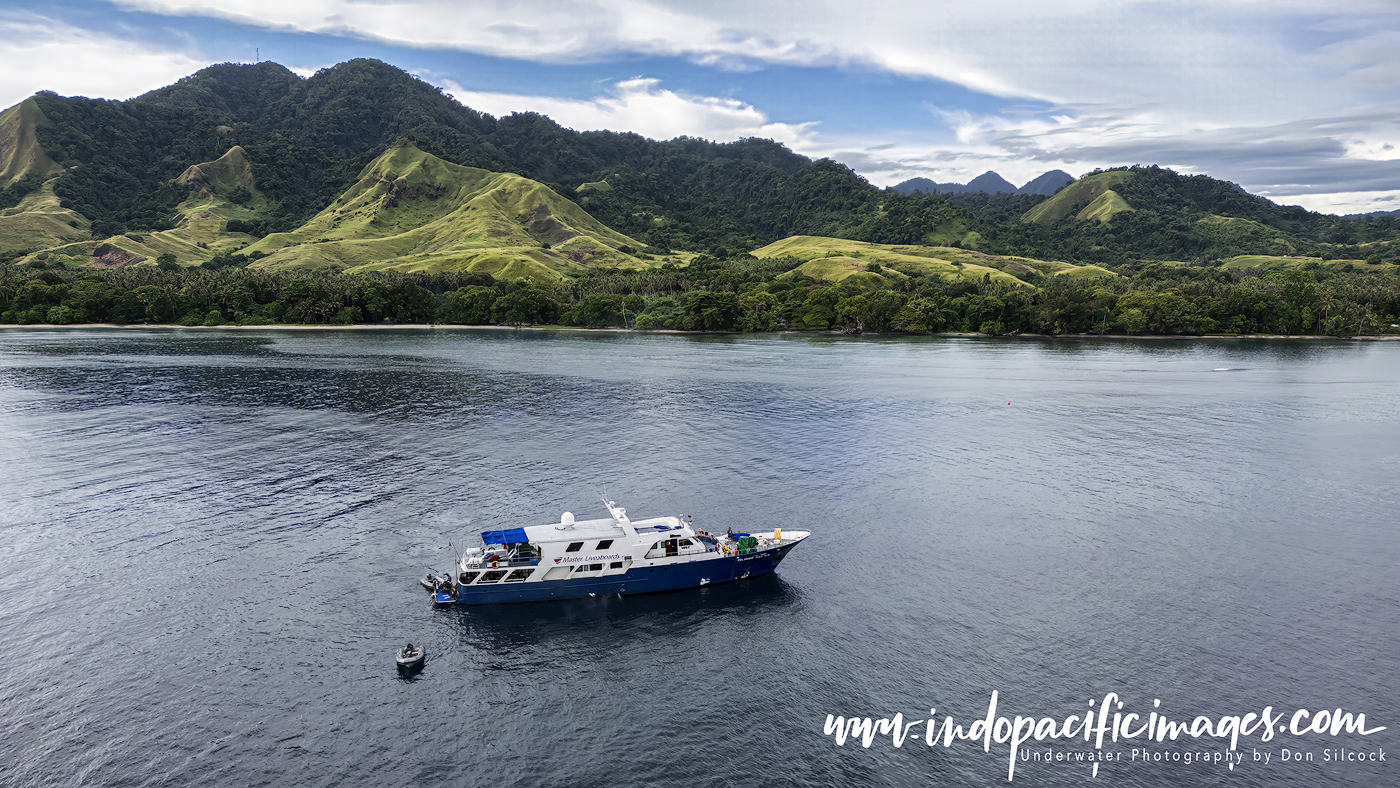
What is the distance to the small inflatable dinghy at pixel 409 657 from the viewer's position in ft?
157

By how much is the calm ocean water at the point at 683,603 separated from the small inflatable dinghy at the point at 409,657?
972mm

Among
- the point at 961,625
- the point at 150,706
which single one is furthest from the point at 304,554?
the point at 961,625

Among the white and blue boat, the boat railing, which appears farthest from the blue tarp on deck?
the boat railing

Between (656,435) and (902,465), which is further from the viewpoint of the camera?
(656,435)

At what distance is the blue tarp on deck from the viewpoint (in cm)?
5817

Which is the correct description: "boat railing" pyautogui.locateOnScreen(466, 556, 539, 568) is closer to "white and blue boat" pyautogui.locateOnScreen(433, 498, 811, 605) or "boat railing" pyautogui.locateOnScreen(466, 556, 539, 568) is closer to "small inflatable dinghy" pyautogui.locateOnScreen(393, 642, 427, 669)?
"white and blue boat" pyautogui.locateOnScreen(433, 498, 811, 605)

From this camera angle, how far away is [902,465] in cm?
9856

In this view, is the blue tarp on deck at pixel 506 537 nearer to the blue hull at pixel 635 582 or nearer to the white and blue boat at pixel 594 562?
the white and blue boat at pixel 594 562

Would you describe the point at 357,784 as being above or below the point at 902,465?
below

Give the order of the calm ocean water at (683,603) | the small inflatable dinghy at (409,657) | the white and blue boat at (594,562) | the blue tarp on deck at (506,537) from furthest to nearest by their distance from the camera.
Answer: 1. the blue tarp on deck at (506,537)
2. the white and blue boat at (594,562)
3. the small inflatable dinghy at (409,657)
4. the calm ocean water at (683,603)

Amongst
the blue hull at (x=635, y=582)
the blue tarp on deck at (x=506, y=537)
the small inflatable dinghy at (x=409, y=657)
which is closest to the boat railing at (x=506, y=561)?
the blue tarp on deck at (x=506, y=537)

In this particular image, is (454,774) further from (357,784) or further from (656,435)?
(656,435)

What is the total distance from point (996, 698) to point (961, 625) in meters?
9.35

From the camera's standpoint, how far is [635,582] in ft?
194
